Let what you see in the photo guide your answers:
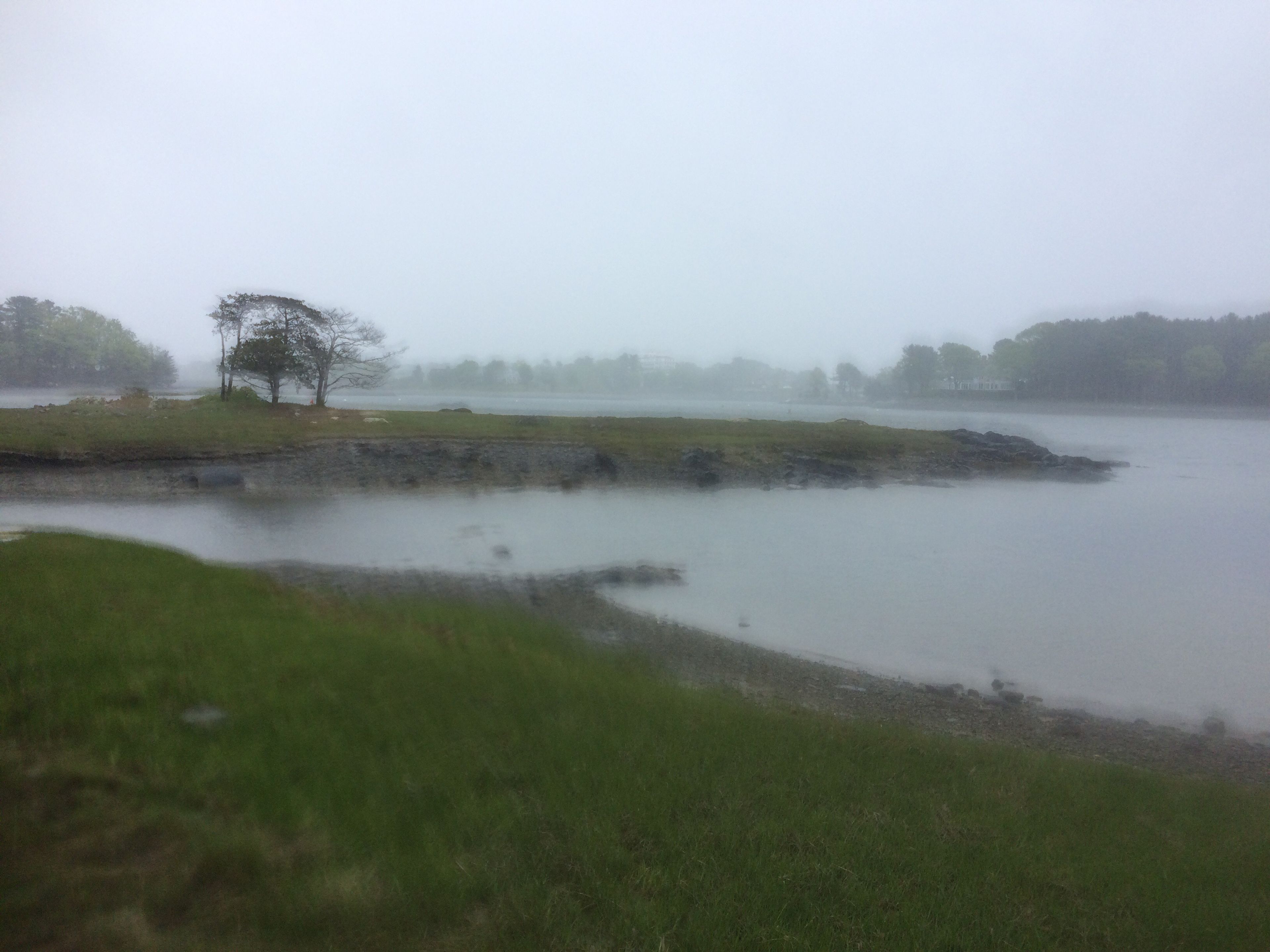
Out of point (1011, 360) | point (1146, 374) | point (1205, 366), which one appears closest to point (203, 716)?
point (1205, 366)

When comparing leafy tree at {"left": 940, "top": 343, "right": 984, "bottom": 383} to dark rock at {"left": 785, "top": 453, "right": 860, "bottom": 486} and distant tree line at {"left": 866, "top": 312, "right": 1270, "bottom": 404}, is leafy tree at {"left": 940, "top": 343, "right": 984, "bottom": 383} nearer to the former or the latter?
distant tree line at {"left": 866, "top": 312, "right": 1270, "bottom": 404}

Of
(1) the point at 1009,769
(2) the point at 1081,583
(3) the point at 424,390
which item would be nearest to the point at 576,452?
(2) the point at 1081,583

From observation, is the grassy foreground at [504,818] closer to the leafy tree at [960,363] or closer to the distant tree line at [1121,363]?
the distant tree line at [1121,363]

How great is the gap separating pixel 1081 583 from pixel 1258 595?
3611 millimetres

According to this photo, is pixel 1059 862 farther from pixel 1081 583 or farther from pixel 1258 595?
pixel 1258 595

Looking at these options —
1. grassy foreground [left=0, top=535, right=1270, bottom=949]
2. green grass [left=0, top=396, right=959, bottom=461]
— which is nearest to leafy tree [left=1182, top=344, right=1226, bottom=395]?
green grass [left=0, top=396, right=959, bottom=461]

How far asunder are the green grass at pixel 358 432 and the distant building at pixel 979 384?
3275 cm

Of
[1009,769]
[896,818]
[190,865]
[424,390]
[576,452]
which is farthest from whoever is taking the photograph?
[424,390]

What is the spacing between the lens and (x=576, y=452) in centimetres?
3209

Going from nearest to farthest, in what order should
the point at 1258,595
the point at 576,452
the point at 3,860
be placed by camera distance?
the point at 3,860
the point at 1258,595
the point at 576,452

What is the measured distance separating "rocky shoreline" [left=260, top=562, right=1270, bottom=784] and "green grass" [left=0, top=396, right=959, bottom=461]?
1653 cm

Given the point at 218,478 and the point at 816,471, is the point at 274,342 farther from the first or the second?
the point at 816,471

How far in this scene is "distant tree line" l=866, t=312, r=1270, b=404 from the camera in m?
48.7

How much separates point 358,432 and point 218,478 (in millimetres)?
7554
